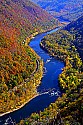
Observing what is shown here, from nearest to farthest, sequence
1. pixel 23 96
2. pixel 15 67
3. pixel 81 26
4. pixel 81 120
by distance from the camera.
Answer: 1. pixel 81 120
2. pixel 23 96
3. pixel 15 67
4. pixel 81 26

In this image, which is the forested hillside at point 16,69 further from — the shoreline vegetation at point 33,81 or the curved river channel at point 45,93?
the curved river channel at point 45,93

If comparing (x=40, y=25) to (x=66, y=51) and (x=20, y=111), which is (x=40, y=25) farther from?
(x=20, y=111)

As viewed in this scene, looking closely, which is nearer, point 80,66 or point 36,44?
point 80,66

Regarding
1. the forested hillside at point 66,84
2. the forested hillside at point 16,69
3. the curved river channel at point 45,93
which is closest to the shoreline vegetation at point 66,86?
the forested hillside at point 66,84

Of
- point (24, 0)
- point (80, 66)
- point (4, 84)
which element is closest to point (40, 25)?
point (24, 0)

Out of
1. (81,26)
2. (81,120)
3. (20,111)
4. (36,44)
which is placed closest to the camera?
(81,120)

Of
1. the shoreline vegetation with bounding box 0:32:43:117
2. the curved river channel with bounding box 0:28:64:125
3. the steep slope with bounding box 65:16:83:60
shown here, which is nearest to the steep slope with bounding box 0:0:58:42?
the steep slope with bounding box 65:16:83:60

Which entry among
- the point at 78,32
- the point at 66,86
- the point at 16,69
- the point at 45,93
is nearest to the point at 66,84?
the point at 66,86

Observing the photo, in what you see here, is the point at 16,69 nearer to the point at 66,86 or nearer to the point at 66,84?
the point at 66,84
